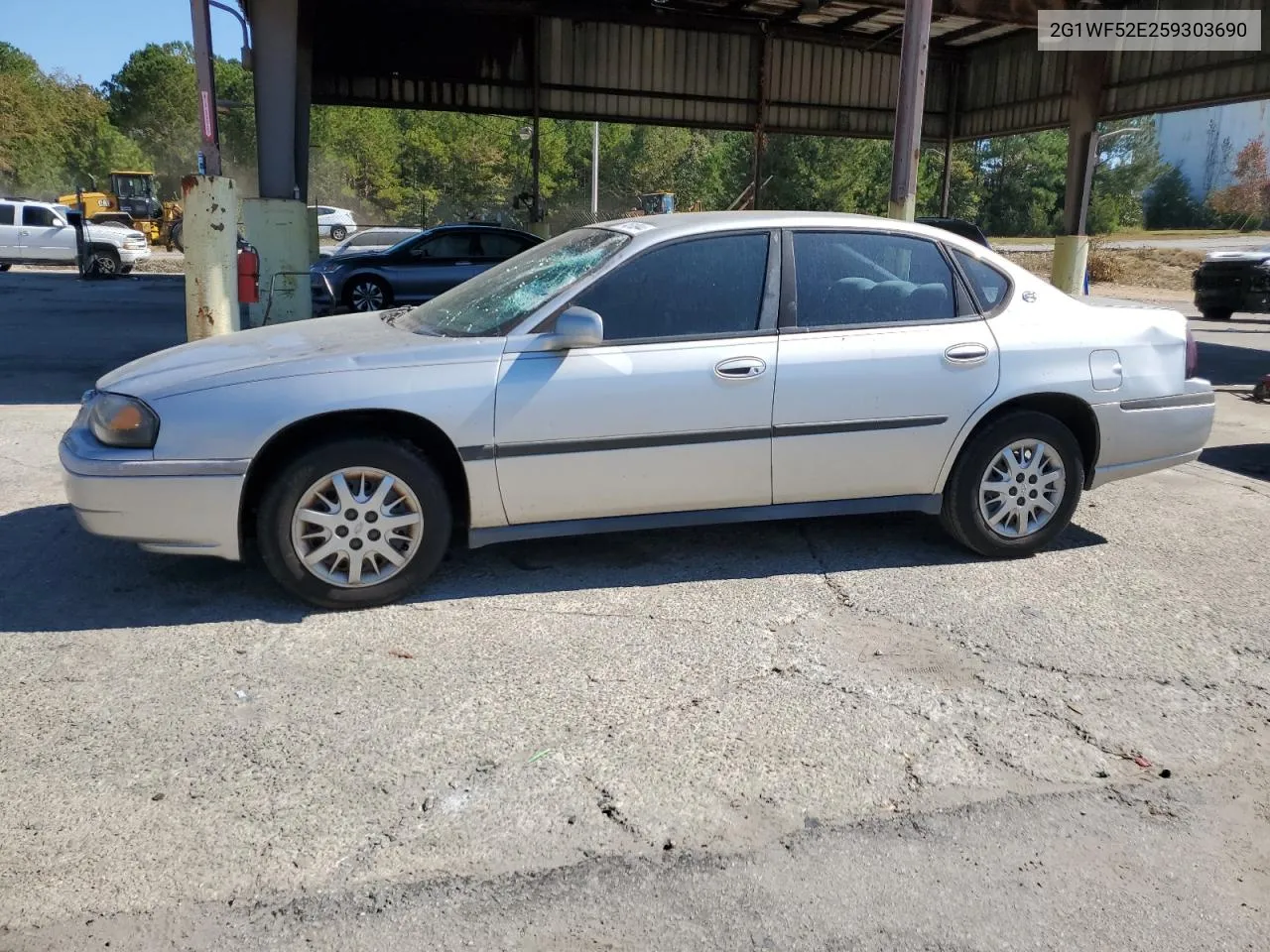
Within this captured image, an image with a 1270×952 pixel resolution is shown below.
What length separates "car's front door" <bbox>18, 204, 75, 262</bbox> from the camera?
26.2m

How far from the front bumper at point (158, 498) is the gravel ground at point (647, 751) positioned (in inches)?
13.8

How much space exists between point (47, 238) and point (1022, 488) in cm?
2779

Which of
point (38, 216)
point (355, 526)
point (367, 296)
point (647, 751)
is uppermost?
point (38, 216)

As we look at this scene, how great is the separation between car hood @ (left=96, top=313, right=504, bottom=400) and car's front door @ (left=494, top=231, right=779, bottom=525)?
31cm

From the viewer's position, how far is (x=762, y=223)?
15.7 ft

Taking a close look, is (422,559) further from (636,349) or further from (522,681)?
(636,349)

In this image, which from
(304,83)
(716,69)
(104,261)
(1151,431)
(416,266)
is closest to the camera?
(1151,431)

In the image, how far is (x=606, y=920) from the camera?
2539 mm

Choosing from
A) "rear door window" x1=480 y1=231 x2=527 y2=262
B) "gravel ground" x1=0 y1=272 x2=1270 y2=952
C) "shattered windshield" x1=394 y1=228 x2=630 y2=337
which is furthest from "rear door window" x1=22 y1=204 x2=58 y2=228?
"shattered windshield" x1=394 y1=228 x2=630 y2=337

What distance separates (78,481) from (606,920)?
2.79 meters

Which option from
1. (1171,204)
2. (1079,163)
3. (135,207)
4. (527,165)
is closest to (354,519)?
(1079,163)

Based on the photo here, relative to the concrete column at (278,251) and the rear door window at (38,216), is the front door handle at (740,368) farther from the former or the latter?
the rear door window at (38,216)

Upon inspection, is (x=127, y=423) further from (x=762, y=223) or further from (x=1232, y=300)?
(x=1232, y=300)

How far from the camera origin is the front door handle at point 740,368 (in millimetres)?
4492
